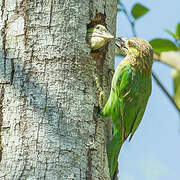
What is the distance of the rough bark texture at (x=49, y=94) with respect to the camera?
2416 millimetres

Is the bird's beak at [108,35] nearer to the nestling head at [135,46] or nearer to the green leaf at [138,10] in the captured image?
the nestling head at [135,46]

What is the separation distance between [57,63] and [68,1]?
0.54 meters


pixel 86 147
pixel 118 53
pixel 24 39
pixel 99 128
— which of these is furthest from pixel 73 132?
pixel 118 53

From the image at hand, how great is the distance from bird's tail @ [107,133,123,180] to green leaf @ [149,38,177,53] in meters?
0.87

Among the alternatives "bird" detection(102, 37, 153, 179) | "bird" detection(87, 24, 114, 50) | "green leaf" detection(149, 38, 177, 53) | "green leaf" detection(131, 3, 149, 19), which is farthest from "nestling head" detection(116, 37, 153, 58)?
"bird" detection(87, 24, 114, 50)

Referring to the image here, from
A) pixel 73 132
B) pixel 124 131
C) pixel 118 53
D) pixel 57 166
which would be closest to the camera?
Answer: pixel 57 166

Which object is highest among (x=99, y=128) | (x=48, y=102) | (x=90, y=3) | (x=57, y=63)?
(x=90, y=3)

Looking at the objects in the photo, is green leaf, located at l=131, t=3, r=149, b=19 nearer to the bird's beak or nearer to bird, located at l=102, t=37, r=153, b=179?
bird, located at l=102, t=37, r=153, b=179

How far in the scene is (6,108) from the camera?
101 inches

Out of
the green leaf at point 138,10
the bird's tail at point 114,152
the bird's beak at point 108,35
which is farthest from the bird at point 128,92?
the bird's beak at point 108,35

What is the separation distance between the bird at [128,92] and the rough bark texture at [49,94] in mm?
433

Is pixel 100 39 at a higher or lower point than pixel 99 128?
higher

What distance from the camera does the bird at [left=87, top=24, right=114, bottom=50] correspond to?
2.95 meters

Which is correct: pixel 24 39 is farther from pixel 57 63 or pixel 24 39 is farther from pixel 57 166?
pixel 57 166
